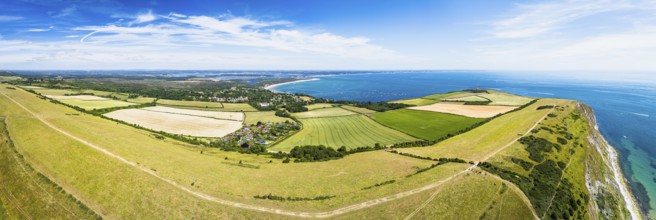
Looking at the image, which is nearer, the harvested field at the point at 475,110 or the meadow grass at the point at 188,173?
the meadow grass at the point at 188,173

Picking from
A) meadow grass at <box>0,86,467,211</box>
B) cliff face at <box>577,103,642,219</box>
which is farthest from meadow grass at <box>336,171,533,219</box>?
cliff face at <box>577,103,642,219</box>

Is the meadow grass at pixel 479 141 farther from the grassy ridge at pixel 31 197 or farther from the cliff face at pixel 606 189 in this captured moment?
the grassy ridge at pixel 31 197

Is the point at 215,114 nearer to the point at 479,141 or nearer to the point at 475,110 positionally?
the point at 479,141

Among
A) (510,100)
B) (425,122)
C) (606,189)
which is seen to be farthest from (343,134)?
(510,100)

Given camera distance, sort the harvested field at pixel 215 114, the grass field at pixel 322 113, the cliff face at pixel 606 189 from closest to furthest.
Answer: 1. the cliff face at pixel 606 189
2. the harvested field at pixel 215 114
3. the grass field at pixel 322 113

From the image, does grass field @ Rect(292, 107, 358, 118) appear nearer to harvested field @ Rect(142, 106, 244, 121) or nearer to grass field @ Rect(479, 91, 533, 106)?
harvested field @ Rect(142, 106, 244, 121)

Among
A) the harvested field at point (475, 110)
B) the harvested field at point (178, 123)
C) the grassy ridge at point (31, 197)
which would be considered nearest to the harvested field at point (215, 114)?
the harvested field at point (178, 123)
